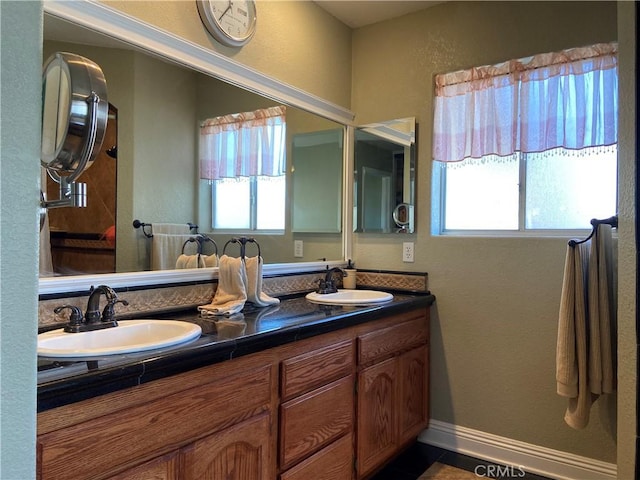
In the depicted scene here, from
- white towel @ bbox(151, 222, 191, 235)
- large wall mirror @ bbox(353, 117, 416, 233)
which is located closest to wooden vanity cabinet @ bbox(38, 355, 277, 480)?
white towel @ bbox(151, 222, 191, 235)

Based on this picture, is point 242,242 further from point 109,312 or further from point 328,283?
point 109,312

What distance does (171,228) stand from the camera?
1941 millimetres

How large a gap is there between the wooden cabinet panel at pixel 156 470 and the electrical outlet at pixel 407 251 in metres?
1.84

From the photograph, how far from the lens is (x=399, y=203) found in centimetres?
280

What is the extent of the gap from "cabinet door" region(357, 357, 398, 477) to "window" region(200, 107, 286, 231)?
3.03 ft

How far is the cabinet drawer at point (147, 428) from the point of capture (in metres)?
1.02

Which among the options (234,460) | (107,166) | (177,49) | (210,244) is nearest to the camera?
(234,460)

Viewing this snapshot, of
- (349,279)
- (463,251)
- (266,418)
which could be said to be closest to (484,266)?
(463,251)

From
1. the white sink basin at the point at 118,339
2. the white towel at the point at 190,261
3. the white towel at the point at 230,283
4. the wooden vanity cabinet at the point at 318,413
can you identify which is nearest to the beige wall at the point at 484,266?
the wooden vanity cabinet at the point at 318,413

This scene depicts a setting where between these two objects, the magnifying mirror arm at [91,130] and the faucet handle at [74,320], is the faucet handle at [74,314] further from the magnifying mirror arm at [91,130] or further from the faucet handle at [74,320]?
the magnifying mirror arm at [91,130]

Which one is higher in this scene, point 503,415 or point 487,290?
point 487,290

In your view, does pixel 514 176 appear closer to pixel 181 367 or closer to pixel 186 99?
pixel 186 99

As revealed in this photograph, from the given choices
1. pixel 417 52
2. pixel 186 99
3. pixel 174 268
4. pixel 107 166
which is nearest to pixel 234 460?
pixel 174 268

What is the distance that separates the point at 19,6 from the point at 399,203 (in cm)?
235
